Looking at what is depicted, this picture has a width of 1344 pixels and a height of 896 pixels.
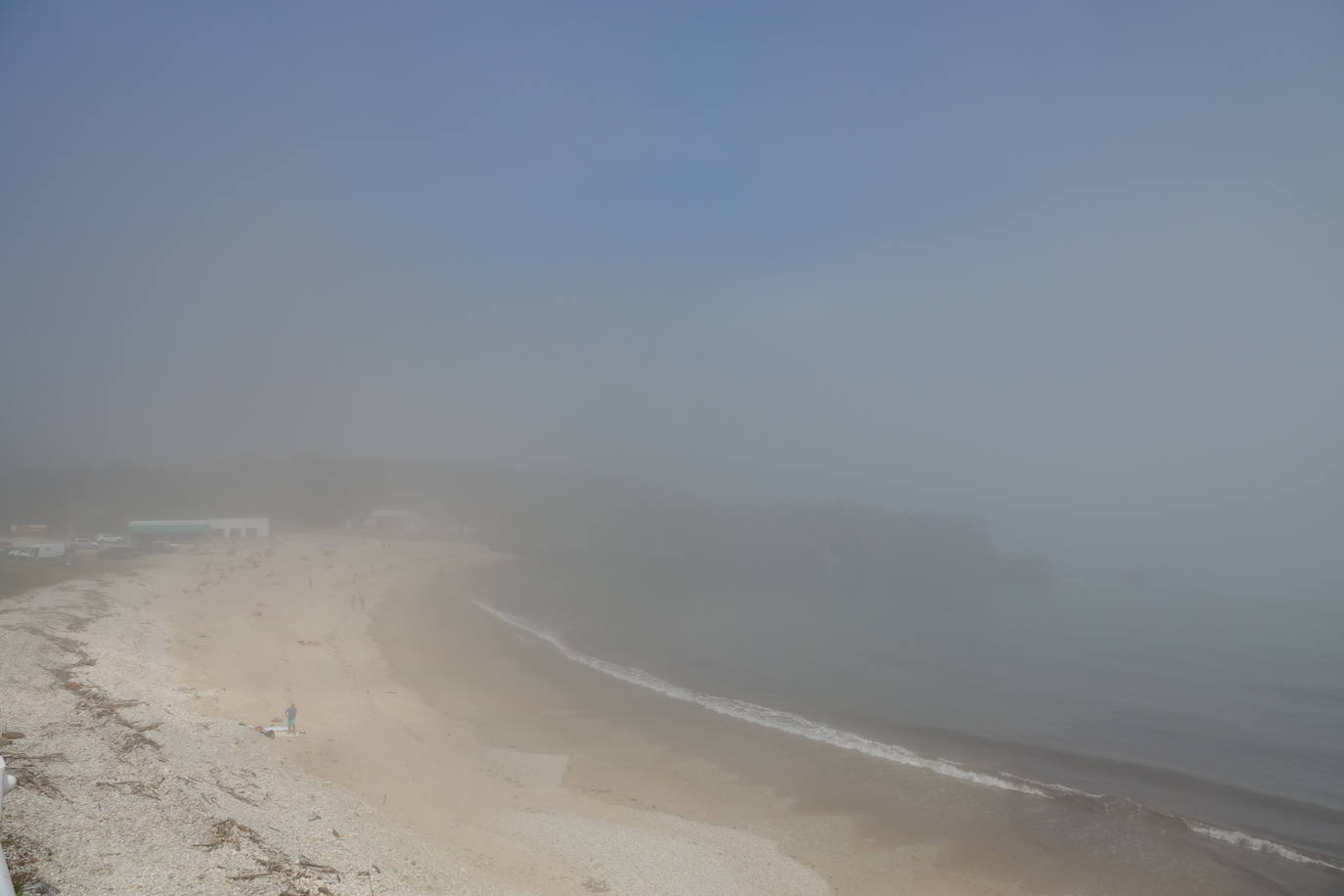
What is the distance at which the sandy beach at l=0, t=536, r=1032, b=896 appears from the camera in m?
11.3

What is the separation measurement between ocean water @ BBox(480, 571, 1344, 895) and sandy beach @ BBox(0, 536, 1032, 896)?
6.23 m

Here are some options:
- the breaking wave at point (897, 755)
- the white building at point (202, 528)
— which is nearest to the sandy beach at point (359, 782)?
the breaking wave at point (897, 755)

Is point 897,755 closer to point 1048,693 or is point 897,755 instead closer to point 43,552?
point 1048,693

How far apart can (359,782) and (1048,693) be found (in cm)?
3032

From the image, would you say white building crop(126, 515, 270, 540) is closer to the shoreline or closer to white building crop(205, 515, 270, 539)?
white building crop(205, 515, 270, 539)

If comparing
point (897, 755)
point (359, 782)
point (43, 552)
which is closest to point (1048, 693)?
point (897, 755)

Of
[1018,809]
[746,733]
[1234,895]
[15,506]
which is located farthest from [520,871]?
[15,506]

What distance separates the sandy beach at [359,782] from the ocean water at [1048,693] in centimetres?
623

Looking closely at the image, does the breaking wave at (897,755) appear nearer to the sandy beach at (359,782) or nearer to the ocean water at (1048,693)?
the ocean water at (1048,693)

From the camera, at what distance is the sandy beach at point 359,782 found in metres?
11.3

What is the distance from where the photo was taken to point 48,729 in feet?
49.0

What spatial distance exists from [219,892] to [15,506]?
84090 mm

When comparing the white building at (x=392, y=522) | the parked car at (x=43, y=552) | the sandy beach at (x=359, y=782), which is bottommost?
the white building at (x=392, y=522)

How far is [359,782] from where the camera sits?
16.5 meters
